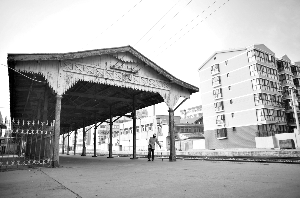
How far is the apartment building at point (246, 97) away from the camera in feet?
130

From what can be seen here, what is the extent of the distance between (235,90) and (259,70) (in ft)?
19.3

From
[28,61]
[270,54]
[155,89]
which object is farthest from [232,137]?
[28,61]

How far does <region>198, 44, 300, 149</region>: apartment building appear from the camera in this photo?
130 feet

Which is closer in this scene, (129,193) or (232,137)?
(129,193)

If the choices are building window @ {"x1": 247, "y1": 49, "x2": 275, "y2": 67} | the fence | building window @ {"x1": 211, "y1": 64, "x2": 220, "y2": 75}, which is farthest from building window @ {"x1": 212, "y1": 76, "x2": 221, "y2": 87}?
the fence

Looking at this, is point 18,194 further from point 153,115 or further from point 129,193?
point 153,115

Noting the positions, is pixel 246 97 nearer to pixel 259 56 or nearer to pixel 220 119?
pixel 220 119

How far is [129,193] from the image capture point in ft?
12.6

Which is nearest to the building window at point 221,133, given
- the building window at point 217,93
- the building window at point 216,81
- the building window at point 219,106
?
the building window at point 219,106

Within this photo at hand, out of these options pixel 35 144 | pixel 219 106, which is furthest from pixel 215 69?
pixel 35 144

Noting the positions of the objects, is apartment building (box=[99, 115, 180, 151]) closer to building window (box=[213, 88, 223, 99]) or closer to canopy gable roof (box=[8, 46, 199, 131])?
building window (box=[213, 88, 223, 99])

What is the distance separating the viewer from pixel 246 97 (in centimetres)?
4116

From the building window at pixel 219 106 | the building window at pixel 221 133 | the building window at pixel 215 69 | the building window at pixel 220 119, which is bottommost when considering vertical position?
the building window at pixel 221 133

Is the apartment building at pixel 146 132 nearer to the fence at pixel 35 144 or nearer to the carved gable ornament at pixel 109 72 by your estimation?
the carved gable ornament at pixel 109 72
